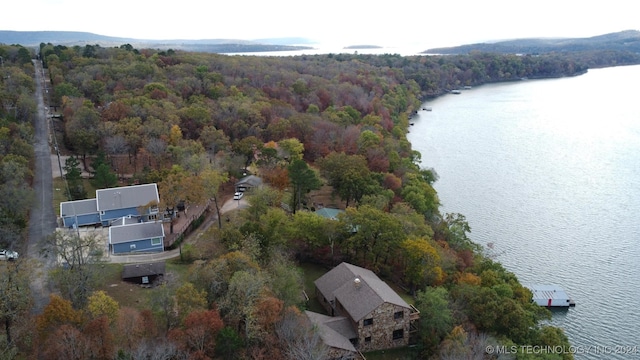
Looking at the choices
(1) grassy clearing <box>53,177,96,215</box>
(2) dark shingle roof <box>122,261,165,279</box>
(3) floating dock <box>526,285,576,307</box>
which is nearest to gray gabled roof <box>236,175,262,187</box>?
(1) grassy clearing <box>53,177,96,215</box>

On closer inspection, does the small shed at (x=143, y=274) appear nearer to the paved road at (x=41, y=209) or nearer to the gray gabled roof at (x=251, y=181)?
the paved road at (x=41, y=209)

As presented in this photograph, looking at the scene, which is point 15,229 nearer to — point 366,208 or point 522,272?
point 366,208

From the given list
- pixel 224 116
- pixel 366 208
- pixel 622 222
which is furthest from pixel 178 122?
pixel 622 222

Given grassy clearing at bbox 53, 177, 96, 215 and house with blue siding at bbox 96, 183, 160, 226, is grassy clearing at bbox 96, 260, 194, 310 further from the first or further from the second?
grassy clearing at bbox 53, 177, 96, 215

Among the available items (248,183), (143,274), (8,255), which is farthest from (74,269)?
(248,183)

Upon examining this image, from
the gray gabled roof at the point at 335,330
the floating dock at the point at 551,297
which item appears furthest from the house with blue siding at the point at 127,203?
the floating dock at the point at 551,297

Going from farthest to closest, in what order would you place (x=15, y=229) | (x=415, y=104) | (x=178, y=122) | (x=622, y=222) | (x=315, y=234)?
(x=415, y=104) → (x=178, y=122) → (x=622, y=222) → (x=315, y=234) → (x=15, y=229)

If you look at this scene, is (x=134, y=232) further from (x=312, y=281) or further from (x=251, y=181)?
(x=251, y=181)

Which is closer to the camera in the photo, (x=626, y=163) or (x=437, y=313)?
(x=437, y=313)
